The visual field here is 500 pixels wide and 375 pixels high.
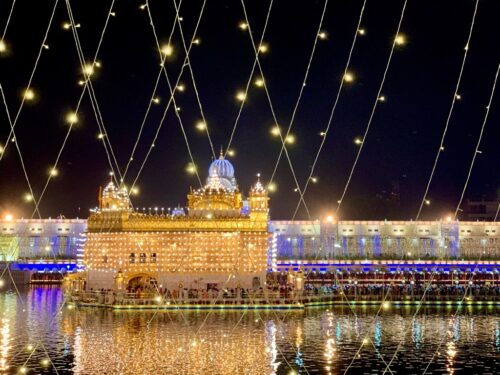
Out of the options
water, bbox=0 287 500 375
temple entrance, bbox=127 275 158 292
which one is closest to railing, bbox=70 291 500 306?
water, bbox=0 287 500 375

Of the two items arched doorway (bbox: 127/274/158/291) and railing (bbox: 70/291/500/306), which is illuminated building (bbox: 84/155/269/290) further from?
railing (bbox: 70/291/500/306)

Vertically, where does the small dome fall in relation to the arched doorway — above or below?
above

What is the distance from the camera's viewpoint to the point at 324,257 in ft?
197

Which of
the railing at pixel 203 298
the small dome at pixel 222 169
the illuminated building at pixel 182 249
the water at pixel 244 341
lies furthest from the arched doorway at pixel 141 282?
the small dome at pixel 222 169

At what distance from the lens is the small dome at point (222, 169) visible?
4791 cm

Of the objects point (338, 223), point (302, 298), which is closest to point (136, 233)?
point (302, 298)

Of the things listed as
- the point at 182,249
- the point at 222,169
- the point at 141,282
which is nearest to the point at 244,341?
the point at 182,249

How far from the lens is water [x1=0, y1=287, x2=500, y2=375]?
19.8 m

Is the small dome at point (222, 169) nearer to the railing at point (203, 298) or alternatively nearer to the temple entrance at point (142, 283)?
the temple entrance at point (142, 283)

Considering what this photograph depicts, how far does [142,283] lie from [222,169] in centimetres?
1212

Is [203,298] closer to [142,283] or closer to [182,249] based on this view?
[182,249]

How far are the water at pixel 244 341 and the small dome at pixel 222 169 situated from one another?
1615cm

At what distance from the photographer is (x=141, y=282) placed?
38375mm

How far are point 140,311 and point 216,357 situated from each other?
43.0 feet
